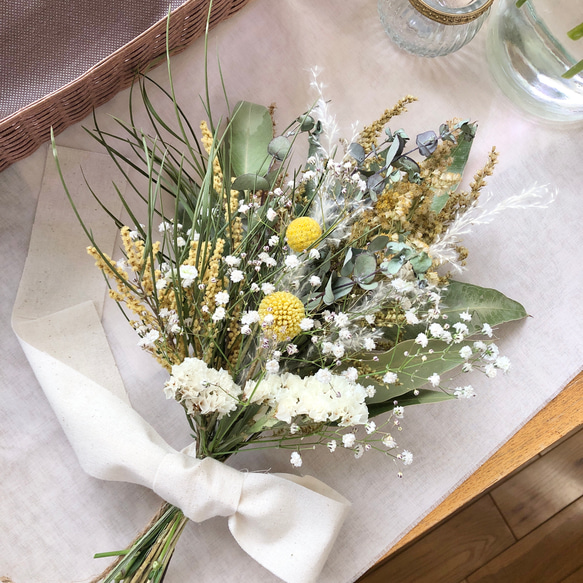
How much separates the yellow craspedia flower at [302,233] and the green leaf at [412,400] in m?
0.23

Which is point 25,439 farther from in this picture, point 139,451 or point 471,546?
point 471,546

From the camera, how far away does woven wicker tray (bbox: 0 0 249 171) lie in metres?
0.70

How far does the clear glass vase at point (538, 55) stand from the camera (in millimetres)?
838

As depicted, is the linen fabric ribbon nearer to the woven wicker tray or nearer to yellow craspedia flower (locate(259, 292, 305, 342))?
the woven wicker tray

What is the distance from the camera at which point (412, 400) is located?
0.70 metres

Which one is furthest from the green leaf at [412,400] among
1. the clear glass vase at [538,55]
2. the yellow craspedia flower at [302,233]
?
the clear glass vase at [538,55]

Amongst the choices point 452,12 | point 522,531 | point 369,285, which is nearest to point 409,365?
point 369,285

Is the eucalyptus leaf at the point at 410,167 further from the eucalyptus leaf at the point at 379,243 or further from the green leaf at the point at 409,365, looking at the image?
the green leaf at the point at 409,365

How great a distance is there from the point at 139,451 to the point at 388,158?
0.44m

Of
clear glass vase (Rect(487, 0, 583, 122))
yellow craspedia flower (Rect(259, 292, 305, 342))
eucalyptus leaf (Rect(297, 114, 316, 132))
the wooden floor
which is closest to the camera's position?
yellow craspedia flower (Rect(259, 292, 305, 342))

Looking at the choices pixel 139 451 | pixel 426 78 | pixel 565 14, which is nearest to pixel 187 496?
pixel 139 451

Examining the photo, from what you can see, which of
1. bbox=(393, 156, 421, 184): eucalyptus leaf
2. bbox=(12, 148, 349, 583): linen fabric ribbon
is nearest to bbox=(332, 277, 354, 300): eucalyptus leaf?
bbox=(393, 156, 421, 184): eucalyptus leaf

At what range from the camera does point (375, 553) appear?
0.81m

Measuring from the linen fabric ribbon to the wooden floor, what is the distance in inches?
25.8
